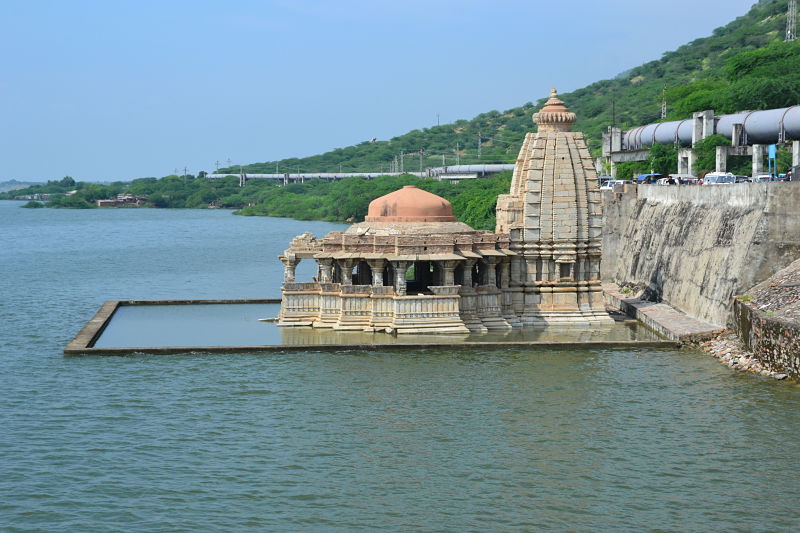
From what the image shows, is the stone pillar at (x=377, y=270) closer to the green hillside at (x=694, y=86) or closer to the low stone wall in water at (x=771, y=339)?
the low stone wall in water at (x=771, y=339)

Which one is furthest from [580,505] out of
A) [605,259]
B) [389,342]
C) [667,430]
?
[605,259]

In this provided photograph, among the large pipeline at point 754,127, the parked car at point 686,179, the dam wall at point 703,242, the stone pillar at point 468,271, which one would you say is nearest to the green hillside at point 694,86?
the large pipeline at point 754,127

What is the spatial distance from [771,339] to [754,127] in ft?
91.8

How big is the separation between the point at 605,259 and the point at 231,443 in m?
30.3

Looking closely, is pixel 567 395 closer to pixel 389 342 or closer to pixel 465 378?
pixel 465 378

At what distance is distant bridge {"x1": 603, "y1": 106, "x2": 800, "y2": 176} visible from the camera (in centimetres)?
5103

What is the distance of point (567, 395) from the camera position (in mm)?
27109

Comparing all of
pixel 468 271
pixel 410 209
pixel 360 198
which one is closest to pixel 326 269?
pixel 410 209

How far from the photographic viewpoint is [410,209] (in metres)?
35.8

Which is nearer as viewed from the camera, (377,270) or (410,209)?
(377,270)

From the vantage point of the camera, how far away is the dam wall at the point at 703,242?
3250 cm

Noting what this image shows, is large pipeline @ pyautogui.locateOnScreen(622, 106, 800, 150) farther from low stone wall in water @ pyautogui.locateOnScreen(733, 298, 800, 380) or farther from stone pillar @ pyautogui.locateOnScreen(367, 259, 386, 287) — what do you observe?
stone pillar @ pyautogui.locateOnScreen(367, 259, 386, 287)

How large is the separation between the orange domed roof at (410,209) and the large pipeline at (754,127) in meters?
21.7

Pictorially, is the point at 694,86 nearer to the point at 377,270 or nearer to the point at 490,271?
the point at 490,271
